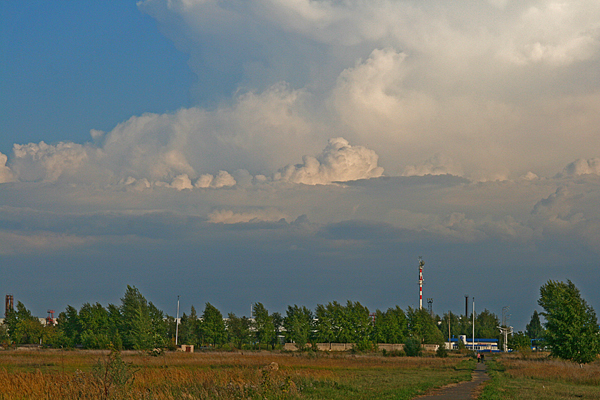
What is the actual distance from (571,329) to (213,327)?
7343 cm

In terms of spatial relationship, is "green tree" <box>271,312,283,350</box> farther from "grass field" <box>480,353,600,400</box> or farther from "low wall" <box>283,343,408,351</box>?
"grass field" <box>480,353,600,400</box>

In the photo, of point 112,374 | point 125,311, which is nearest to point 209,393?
point 112,374

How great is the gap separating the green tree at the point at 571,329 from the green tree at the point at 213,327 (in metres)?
69.5

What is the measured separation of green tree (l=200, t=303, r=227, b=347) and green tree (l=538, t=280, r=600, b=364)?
2734 inches

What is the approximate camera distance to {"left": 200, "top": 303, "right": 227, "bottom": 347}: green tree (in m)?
116

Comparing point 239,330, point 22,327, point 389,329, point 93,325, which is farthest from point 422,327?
point 22,327

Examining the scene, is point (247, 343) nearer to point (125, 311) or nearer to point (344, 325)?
point (344, 325)

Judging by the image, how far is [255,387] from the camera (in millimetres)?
23344

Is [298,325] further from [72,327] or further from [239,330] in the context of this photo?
[72,327]

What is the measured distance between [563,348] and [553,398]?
40741 millimetres

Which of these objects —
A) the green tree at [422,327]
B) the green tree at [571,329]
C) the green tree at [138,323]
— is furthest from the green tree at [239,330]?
the green tree at [571,329]

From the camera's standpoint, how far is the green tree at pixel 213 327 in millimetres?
116250

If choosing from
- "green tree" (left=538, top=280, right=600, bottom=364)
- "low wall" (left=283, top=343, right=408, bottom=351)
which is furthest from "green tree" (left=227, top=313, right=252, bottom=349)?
"green tree" (left=538, top=280, right=600, bottom=364)

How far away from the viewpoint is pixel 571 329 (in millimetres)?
62500
